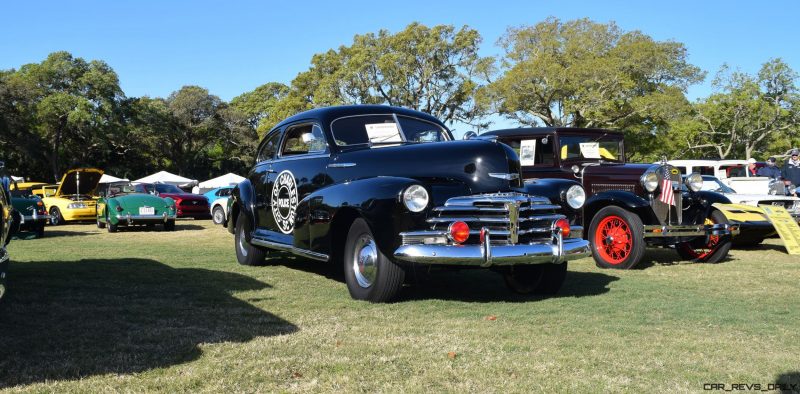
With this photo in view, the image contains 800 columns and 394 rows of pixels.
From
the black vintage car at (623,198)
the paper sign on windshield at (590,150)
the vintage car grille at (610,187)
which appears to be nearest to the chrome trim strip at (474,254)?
the black vintage car at (623,198)

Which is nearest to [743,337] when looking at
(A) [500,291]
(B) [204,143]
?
(A) [500,291]

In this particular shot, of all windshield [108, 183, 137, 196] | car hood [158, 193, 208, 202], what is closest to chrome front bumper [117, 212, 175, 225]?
windshield [108, 183, 137, 196]

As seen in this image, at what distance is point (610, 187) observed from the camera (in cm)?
998

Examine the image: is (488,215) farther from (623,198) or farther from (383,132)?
(623,198)

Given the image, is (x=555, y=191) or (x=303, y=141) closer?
(x=555, y=191)

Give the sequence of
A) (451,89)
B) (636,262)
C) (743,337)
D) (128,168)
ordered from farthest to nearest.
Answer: (128,168) < (451,89) < (636,262) < (743,337)

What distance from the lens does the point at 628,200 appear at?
8.82 meters

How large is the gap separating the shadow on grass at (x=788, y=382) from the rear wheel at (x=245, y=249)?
6218 mm

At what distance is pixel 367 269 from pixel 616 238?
13.8ft

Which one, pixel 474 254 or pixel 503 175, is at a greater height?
pixel 503 175

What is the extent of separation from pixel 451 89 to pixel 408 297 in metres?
34.7

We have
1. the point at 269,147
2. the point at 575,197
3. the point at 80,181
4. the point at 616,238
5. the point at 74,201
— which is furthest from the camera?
the point at 74,201

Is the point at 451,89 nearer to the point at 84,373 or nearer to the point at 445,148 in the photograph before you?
the point at 445,148

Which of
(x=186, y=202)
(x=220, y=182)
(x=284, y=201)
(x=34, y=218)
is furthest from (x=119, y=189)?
(x=220, y=182)
